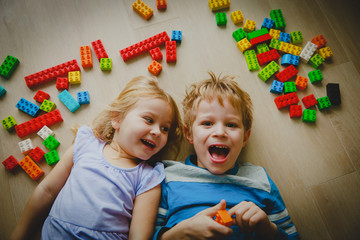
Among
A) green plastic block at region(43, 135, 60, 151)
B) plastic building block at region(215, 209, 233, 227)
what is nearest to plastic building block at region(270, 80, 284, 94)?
plastic building block at region(215, 209, 233, 227)

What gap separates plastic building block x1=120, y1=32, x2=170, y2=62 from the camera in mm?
1559

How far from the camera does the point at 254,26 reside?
1651 millimetres

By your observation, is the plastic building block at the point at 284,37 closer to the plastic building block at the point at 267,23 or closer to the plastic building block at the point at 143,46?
Result: the plastic building block at the point at 267,23

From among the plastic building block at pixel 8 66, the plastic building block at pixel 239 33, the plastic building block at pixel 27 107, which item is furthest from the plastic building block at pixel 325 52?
the plastic building block at pixel 8 66

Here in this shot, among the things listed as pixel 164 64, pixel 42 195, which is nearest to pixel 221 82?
pixel 164 64

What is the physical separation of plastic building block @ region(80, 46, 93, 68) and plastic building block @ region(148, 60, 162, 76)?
426 mm

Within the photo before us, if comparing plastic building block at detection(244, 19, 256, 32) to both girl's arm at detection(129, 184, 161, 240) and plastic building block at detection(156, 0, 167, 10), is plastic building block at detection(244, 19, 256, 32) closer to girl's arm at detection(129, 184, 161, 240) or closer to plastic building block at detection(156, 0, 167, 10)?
plastic building block at detection(156, 0, 167, 10)

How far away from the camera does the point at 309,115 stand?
4.90 ft

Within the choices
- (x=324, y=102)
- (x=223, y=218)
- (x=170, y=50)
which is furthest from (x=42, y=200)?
(x=324, y=102)

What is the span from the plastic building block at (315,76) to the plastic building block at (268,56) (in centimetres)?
26

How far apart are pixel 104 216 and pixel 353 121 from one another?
1691 mm

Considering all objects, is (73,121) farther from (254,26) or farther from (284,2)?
(284,2)

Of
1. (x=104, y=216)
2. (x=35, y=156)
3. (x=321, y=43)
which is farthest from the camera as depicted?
(x=321, y=43)

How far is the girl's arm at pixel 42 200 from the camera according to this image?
1229 mm
